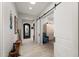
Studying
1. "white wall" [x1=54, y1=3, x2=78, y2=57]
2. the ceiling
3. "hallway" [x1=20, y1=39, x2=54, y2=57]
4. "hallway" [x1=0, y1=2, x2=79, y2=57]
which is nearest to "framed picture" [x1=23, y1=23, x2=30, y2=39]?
"hallway" [x1=0, y1=2, x2=79, y2=57]

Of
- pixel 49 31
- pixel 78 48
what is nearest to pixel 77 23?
pixel 78 48

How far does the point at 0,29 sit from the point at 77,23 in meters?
1.95

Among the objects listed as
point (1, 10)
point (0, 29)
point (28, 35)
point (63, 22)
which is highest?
point (1, 10)

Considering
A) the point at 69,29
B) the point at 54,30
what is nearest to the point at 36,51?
the point at 54,30

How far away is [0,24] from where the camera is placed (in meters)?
2.47

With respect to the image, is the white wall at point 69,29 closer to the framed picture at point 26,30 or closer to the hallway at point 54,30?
the hallway at point 54,30

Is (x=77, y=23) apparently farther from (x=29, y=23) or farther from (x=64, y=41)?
(x=29, y=23)

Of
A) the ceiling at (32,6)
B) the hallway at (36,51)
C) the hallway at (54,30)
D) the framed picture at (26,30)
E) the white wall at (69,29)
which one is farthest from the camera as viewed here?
the framed picture at (26,30)

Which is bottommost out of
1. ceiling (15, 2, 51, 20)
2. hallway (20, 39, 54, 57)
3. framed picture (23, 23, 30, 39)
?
hallway (20, 39, 54, 57)

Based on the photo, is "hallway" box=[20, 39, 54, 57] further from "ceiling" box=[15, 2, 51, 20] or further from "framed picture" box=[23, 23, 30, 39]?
"framed picture" box=[23, 23, 30, 39]

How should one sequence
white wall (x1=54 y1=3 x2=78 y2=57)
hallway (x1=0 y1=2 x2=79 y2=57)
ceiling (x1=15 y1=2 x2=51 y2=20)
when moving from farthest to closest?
ceiling (x1=15 y1=2 x2=51 y2=20) → hallway (x1=0 y1=2 x2=79 y2=57) → white wall (x1=54 y1=3 x2=78 y2=57)

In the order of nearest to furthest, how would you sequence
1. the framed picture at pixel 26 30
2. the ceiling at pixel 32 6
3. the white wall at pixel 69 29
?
the white wall at pixel 69 29, the ceiling at pixel 32 6, the framed picture at pixel 26 30

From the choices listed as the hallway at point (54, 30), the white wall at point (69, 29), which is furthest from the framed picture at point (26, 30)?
the white wall at point (69, 29)

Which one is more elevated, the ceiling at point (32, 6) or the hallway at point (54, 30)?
the ceiling at point (32, 6)
